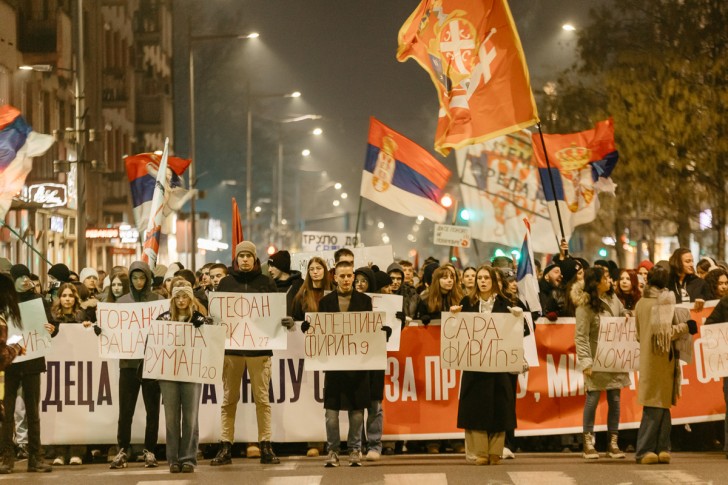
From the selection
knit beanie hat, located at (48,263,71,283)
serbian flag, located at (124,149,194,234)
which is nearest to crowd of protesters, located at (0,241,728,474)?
knit beanie hat, located at (48,263,71,283)

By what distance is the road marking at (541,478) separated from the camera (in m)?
10.8

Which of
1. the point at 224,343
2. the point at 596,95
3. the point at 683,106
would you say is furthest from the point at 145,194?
the point at 596,95

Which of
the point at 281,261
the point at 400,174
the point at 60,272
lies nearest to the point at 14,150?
the point at 60,272

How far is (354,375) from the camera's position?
12305 millimetres

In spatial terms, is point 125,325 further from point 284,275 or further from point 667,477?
point 667,477

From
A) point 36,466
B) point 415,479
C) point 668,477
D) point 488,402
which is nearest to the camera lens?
point 668,477

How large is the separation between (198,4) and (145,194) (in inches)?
1711

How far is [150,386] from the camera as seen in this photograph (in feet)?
41.2

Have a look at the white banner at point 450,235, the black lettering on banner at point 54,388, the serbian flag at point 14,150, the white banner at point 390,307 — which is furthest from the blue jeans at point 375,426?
the white banner at point 450,235

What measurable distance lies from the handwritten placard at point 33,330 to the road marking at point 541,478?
14.9 ft

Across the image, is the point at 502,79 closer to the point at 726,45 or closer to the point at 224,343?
the point at 224,343

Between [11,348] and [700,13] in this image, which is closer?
[11,348]

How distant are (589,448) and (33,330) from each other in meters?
5.33

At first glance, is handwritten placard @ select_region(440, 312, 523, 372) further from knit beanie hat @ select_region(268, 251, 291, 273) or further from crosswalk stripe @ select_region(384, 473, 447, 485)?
knit beanie hat @ select_region(268, 251, 291, 273)
